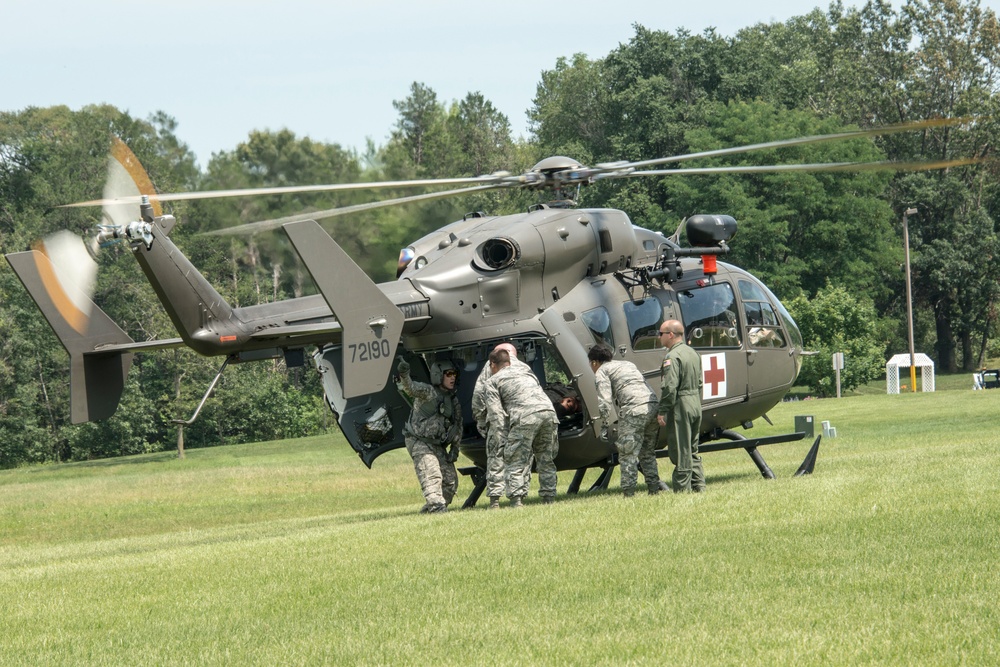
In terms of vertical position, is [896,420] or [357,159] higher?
[357,159]

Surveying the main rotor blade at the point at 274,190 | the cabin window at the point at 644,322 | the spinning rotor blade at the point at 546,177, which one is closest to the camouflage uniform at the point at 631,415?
the cabin window at the point at 644,322

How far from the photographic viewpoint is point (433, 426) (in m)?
15.2

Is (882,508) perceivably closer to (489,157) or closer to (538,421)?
(538,421)

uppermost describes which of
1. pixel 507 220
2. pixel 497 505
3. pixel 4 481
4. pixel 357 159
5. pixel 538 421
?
pixel 357 159

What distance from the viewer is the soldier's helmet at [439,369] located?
1529 centimetres

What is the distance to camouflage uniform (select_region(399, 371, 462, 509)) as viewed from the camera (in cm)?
1506

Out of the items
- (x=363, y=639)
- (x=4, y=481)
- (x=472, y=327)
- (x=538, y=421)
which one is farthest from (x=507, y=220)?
(x=4, y=481)

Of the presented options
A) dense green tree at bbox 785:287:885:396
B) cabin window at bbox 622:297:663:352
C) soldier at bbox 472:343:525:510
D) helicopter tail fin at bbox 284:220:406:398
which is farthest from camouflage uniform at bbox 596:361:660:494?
dense green tree at bbox 785:287:885:396

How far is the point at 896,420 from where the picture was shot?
34.6 m

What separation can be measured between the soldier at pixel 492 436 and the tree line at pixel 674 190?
1901 centimetres

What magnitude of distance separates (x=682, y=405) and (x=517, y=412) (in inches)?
73.6

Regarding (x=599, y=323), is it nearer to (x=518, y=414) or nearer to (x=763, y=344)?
(x=518, y=414)

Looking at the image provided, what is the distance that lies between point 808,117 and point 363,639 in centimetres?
6080

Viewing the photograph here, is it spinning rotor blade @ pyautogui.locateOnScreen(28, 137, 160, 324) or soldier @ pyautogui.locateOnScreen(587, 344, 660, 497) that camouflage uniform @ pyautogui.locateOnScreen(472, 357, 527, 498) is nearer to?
soldier @ pyautogui.locateOnScreen(587, 344, 660, 497)
